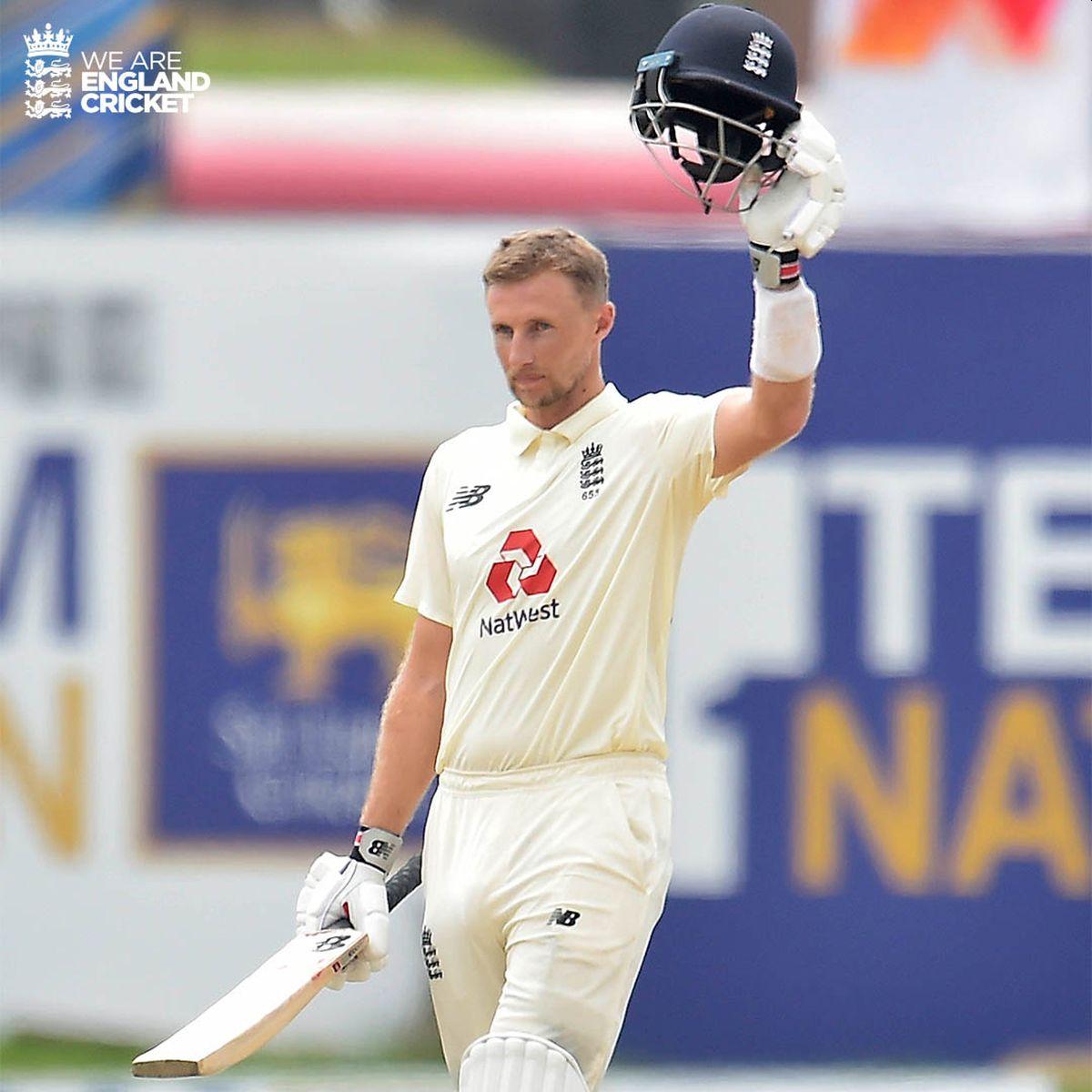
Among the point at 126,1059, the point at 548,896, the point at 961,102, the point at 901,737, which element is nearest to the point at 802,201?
the point at 548,896

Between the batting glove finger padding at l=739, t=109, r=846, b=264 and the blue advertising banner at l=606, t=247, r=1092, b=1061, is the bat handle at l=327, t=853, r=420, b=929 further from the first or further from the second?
the blue advertising banner at l=606, t=247, r=1092, b=1061

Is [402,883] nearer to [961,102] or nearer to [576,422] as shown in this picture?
[576,422]

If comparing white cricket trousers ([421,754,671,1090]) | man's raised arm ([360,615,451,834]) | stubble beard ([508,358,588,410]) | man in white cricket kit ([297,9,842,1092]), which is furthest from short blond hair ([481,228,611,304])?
white cricket trousers ([421,754,671,1090])

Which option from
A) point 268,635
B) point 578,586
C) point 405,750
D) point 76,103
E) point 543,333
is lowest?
point 405,750

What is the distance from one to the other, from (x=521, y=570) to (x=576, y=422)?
0.84ft

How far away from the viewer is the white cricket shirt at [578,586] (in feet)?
11.5

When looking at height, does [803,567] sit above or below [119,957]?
above

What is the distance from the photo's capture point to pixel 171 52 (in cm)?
680

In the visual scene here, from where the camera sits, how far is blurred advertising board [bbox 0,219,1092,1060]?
615 centimetres

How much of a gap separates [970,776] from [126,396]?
2511 mm

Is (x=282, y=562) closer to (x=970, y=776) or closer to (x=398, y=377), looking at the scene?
(x=398, y=377)

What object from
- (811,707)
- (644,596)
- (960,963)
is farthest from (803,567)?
(644,596)

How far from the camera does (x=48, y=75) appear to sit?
21.5 ft

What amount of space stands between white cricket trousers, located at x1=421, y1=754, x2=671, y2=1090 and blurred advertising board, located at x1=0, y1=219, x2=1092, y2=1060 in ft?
8.50
